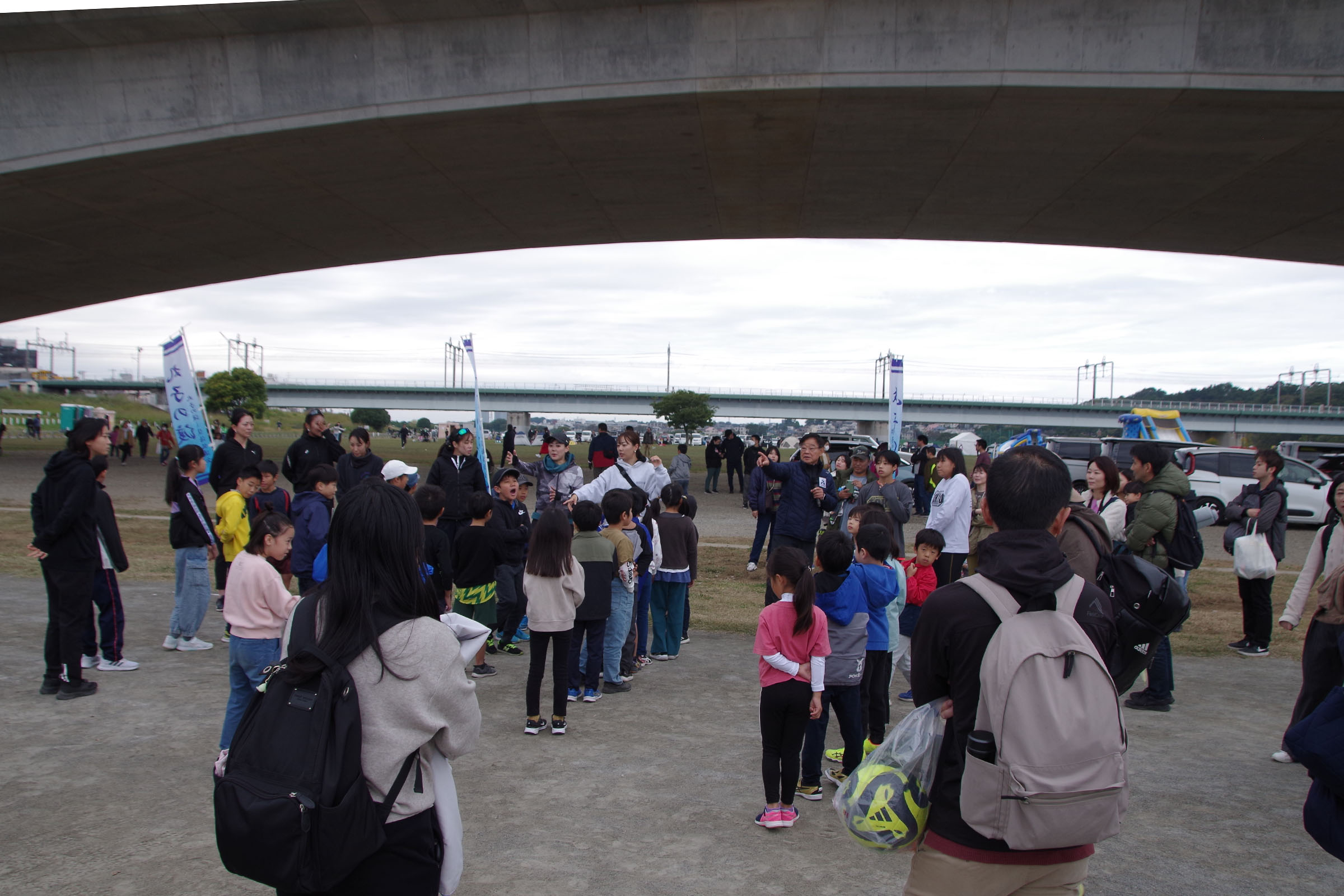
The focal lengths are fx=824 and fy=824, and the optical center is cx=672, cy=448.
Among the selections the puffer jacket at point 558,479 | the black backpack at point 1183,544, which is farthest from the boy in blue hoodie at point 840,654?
the puffer jacket at point 558,479

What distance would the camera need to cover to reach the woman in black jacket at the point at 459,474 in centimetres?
941

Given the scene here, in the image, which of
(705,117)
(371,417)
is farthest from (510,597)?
(371,417)

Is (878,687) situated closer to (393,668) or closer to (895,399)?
(393,668)

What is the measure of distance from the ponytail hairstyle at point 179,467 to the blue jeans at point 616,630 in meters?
3.96

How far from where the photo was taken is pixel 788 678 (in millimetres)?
4418

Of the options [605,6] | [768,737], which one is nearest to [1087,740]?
[768,737]

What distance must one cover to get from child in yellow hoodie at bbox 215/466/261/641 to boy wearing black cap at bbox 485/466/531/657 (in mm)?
2140

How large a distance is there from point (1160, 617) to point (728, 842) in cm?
237

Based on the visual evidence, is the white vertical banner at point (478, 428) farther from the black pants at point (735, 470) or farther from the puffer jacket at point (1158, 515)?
the black pants at point (735, 470)

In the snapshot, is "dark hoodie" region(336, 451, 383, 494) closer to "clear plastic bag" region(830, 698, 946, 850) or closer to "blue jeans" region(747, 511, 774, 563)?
"blue jeans" region(747, 511, 774, 563)

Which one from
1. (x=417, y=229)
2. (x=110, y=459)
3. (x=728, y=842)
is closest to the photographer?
(x=728, y=842)

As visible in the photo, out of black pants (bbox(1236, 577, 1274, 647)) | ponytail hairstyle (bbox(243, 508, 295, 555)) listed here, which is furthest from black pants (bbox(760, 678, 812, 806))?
black pants (bbox(1236, 577, 1274, 647))

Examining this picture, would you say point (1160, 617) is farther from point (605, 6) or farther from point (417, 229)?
point (417, 229)

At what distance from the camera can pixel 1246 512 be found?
9281 millimetres
